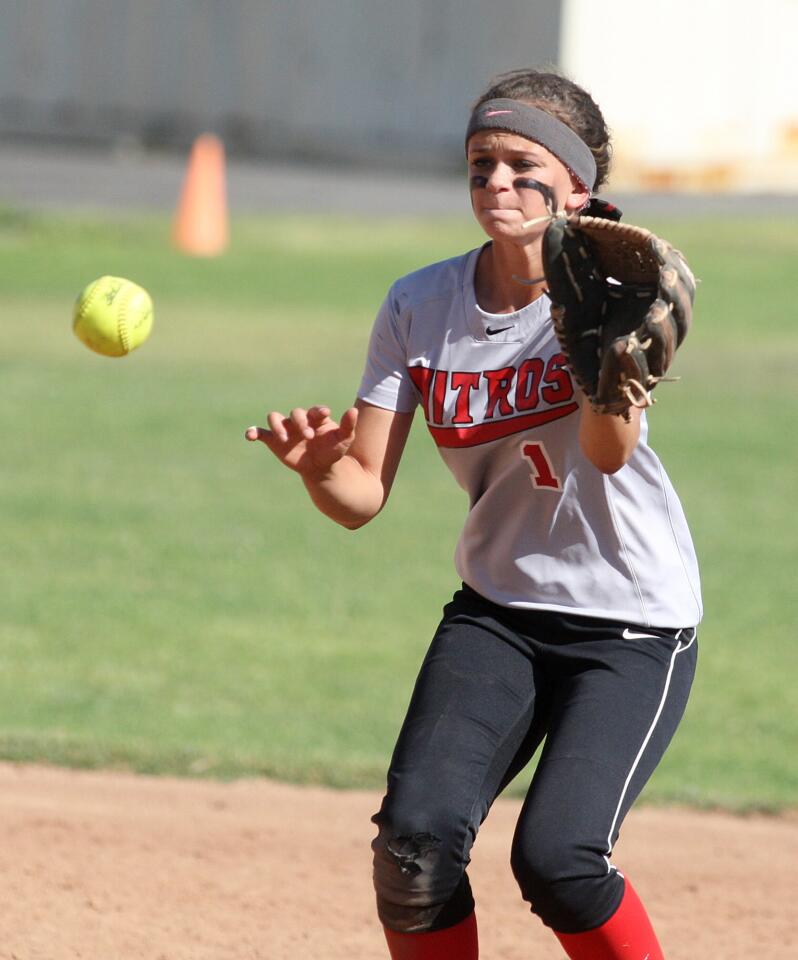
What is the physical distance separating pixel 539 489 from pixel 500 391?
228mm

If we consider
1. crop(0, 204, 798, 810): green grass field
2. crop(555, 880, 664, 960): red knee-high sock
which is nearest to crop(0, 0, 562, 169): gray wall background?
crop(0, 204, 798, 810): green grass field

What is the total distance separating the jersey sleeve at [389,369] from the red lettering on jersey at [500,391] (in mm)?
260

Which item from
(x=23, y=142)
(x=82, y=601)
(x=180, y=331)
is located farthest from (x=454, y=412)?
(x=23, y=142)

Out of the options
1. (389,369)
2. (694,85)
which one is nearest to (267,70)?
(694,85)

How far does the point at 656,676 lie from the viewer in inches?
132

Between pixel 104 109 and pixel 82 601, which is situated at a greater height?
pixel 104 109

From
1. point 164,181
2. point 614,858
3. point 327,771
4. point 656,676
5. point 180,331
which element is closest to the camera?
point 656,676

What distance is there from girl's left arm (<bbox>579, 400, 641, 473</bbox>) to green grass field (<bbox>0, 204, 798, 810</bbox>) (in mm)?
2781

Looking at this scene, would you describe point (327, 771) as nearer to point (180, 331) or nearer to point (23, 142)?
point (180, 331)

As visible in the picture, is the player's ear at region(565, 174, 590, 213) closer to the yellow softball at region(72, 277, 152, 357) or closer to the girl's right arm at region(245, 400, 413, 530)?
the girl's right arm at region(245, 400, 413, 530)

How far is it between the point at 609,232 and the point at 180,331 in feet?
41.7

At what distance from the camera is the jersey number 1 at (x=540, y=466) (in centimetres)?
340

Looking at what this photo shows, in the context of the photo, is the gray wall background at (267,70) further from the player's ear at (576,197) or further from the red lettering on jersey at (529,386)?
the red lettering on jersey at (529,386)

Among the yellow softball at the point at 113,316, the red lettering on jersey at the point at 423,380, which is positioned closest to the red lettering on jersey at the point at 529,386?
the red lettering on jersey at the point at 423,380
